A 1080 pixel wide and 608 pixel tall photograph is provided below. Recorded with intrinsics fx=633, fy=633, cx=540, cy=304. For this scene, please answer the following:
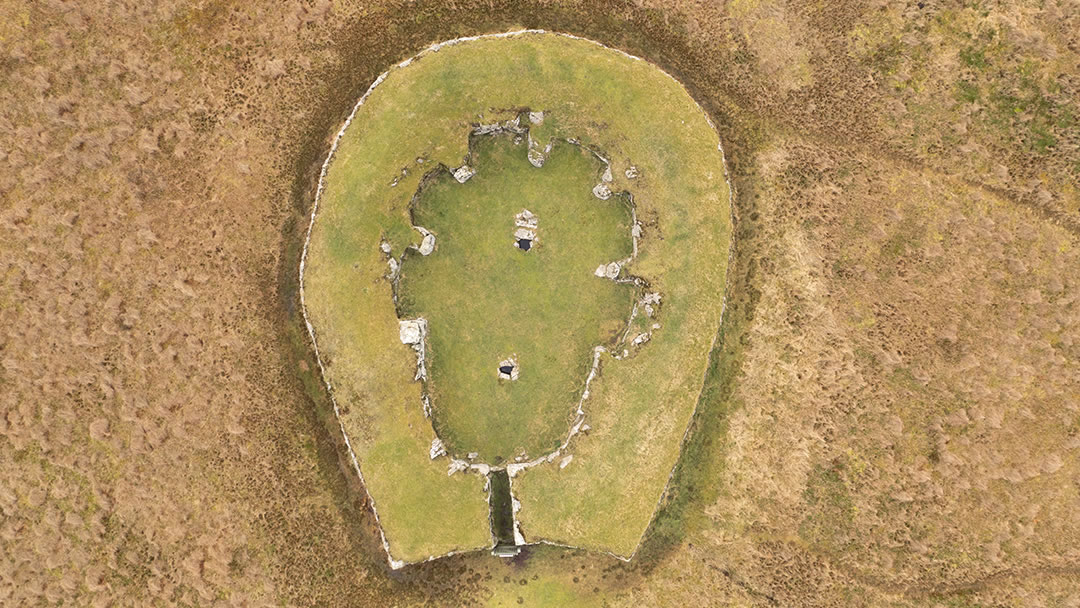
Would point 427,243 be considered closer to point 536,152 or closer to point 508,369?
point 536,152

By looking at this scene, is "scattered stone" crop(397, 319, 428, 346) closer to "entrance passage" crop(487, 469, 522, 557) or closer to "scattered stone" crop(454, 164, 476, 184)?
"scattered stone" crop(454, 164, 476, 184)

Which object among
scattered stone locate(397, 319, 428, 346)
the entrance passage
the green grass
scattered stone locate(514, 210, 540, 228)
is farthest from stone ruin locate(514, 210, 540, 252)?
the entrance passage

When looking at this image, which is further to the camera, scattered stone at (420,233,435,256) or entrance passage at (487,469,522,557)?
entrance passage at (487,469,522,557)

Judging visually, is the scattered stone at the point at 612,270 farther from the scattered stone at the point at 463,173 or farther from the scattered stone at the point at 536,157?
the scattered stone at the point at 463,173

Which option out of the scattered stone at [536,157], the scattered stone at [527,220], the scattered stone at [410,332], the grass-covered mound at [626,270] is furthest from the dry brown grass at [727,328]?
the scattered stone at [527,220]

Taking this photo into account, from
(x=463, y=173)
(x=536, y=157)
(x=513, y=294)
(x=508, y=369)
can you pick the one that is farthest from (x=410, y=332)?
(x=536, y=157)

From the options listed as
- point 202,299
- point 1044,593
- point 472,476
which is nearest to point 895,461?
point 1044,593

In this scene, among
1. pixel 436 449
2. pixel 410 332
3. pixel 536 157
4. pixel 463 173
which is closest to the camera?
pixel 410 332
